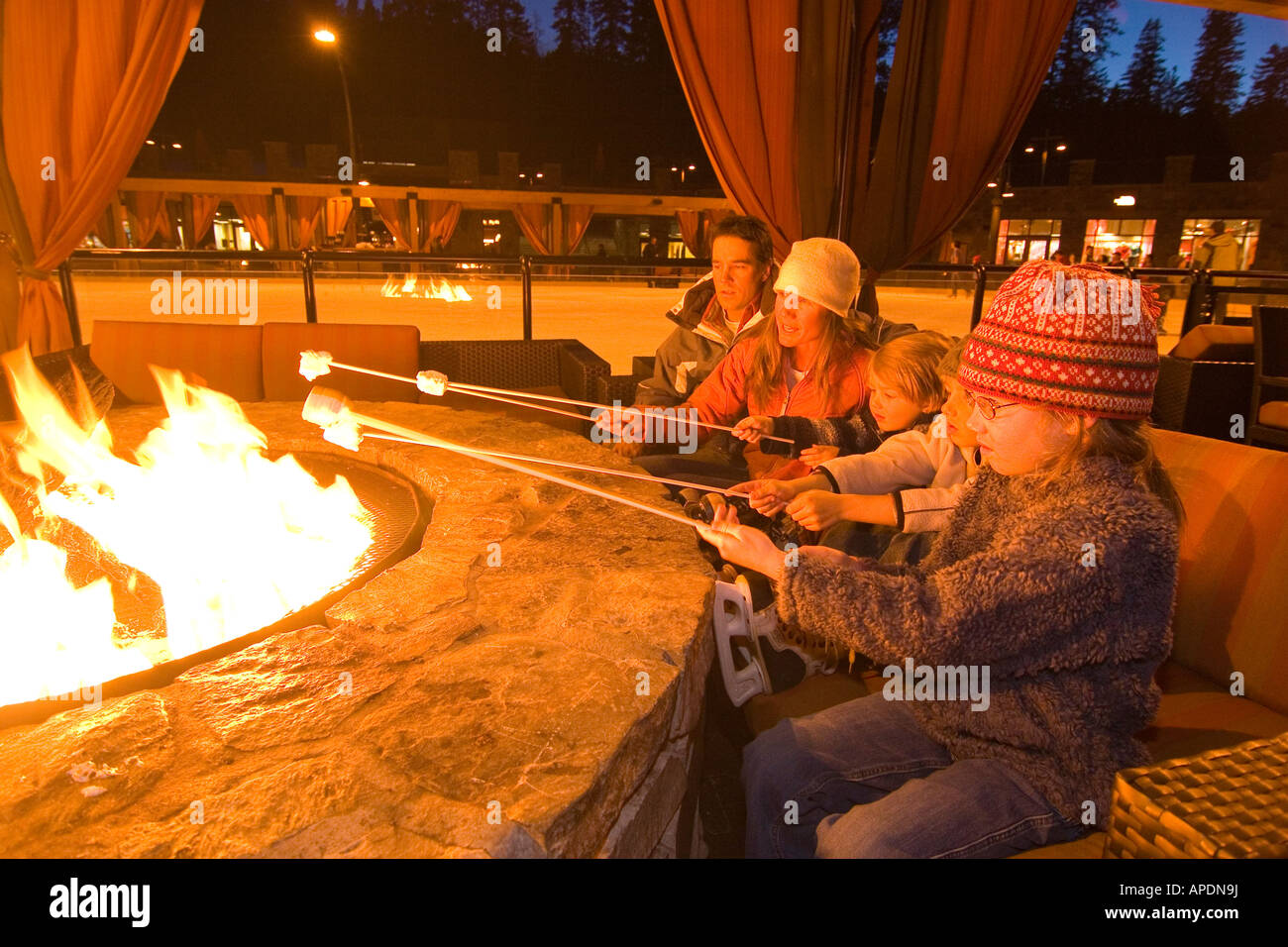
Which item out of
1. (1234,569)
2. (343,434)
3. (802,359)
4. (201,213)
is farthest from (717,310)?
(201,213)

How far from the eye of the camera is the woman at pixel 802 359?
3.16 metres

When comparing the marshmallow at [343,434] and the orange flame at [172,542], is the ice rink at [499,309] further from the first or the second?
the marshmallow at [343,434]

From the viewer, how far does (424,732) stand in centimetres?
138

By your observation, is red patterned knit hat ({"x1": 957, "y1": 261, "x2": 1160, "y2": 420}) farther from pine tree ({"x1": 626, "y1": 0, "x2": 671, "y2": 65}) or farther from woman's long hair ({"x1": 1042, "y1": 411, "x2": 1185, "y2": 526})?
pine tree ({"x1": 626, "y1": 0, "x2": 671, "y2": 65})

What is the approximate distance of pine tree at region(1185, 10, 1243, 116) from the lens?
36.8 meters

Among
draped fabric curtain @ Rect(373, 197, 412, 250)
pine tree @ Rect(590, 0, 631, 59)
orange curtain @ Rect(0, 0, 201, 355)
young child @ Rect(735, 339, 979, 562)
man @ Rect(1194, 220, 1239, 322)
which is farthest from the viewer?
pine tree @ Rect(590, 0, 631, 59)

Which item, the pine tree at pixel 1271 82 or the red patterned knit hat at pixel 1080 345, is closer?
the red patterned knit hat at pixel 1080 345

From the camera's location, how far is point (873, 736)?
178 centimetres

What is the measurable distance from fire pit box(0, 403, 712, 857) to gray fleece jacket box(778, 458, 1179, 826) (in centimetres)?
41

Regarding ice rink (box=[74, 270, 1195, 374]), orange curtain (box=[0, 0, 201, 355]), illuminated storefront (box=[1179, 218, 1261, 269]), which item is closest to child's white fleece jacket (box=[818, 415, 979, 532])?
orange curtain (box=[0, 0, 201, 355])

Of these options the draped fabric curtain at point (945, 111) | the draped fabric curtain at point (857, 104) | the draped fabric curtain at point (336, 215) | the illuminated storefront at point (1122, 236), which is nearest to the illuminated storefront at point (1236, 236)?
the illuminated storefront at point (1122, 236)

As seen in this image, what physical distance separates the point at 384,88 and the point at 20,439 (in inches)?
1299

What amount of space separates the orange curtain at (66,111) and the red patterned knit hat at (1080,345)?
17.1 feet
